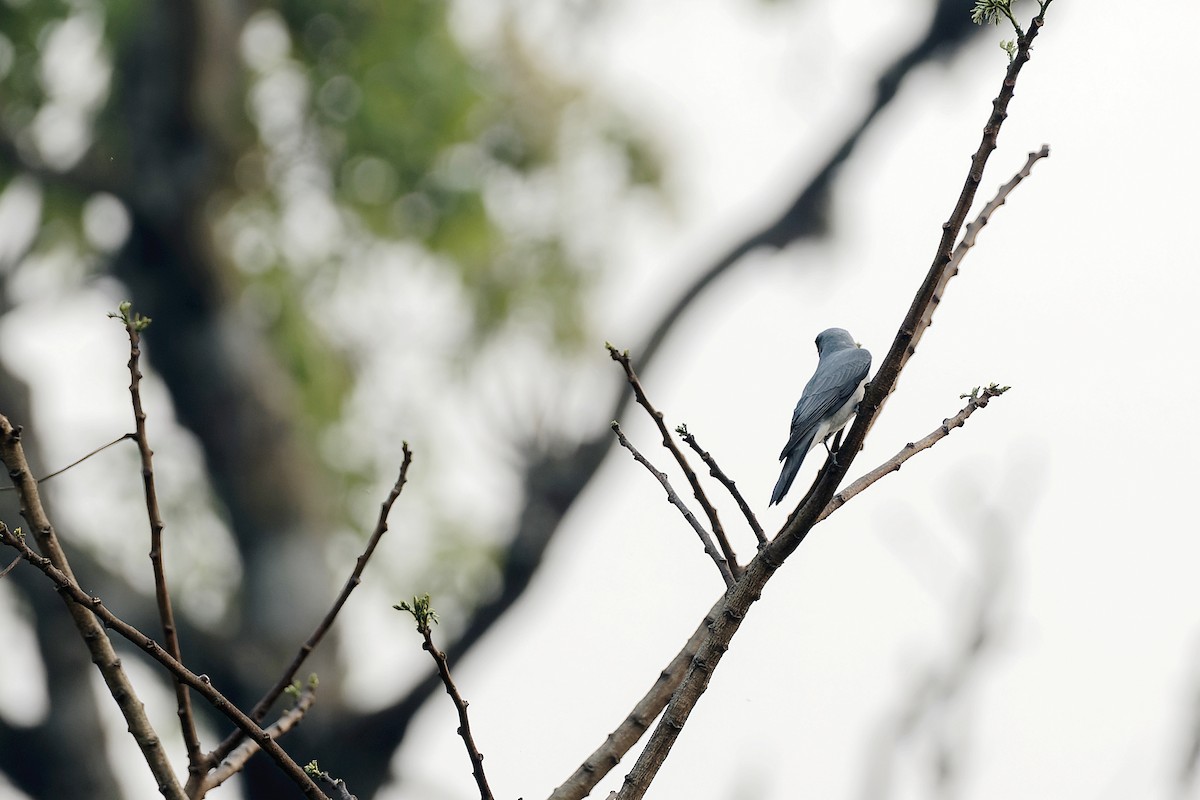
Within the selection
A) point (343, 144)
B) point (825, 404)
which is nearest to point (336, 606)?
point (825, 404)

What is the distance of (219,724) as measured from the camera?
7.41 metres

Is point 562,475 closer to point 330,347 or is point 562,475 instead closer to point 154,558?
point 330,347

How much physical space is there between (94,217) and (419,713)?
4033 millimetres

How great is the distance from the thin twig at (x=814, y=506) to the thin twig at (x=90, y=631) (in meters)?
0.70

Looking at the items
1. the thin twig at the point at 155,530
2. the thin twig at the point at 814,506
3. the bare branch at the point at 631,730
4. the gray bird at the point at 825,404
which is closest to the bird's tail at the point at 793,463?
the gray bird at the point at 825,404

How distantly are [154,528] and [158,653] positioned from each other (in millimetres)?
381

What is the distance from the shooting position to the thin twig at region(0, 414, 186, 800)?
1714 millimetres

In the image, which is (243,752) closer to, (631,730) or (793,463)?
(631,730)

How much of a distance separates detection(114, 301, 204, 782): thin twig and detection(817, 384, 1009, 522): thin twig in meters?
0.97

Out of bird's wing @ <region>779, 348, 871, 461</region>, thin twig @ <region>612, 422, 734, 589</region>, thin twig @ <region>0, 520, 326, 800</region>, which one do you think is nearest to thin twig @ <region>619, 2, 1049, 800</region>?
thin twig @ <region>612, 422, 734, 589</region>

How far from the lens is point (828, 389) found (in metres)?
2.71

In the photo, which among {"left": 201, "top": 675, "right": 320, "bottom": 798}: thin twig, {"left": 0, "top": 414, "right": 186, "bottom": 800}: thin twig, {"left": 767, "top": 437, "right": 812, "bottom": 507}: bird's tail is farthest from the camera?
{"left": 767, "top": 437, "right": 812, "bottom": 507}: bird's tail

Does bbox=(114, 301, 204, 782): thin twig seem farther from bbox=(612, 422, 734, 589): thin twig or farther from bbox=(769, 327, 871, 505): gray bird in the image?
bbox=(769, 327, 871, 505): gray bird

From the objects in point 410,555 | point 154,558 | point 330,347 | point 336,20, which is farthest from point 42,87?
point 154,558
